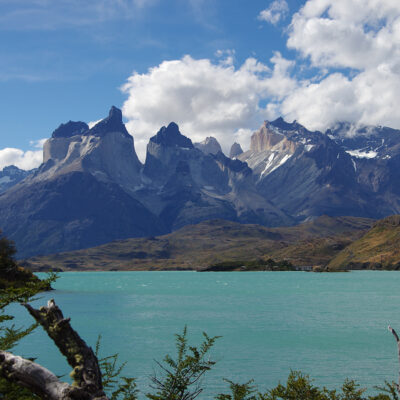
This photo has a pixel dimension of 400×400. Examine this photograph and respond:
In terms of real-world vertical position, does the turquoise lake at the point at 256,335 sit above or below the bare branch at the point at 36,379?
below

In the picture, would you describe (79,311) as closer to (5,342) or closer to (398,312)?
(398,312)

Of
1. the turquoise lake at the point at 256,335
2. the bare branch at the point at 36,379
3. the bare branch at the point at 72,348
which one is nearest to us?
the bare branch at the point at 36,379

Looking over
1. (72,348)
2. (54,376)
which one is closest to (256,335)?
(72,348)

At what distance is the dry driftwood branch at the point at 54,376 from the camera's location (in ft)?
27.8

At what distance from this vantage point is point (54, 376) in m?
8.66

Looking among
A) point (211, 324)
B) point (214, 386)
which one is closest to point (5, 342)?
point (214, 386)

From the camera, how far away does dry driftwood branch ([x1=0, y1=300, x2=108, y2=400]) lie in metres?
8.48

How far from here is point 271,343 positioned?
3123 inches

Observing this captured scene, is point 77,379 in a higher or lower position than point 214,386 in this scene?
higher

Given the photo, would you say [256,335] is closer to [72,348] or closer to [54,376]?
[72,348]

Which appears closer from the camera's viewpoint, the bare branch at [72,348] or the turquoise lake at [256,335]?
the bare branch at [72,348]

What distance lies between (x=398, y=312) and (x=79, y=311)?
8536 cm

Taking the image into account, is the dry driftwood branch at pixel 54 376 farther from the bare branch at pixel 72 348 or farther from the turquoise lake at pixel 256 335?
the turquoise lake at pixel 256 335

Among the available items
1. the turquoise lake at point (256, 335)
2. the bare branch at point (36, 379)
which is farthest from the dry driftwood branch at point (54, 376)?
the turquoise lake at point (256, 335)
